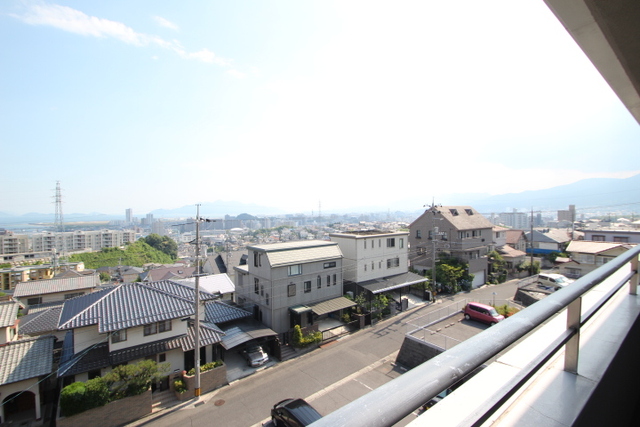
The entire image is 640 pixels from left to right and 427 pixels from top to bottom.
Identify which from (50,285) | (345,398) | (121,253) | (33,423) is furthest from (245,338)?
(121,253)

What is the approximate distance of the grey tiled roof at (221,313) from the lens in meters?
13.6

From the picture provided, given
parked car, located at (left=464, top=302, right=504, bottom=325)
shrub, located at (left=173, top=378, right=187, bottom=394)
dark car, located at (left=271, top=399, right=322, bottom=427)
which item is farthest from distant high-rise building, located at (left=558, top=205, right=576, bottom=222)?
shrub, located at (left=173, top=378, right=187, bottom=394)

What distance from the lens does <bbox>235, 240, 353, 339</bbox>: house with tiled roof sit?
1416cm

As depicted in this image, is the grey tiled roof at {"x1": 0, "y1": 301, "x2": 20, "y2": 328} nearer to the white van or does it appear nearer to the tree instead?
the white van

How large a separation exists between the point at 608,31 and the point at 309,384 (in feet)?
37.7

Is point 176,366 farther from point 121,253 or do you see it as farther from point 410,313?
point 121,253

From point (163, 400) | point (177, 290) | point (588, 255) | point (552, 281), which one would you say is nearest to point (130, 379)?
point (163, 400)

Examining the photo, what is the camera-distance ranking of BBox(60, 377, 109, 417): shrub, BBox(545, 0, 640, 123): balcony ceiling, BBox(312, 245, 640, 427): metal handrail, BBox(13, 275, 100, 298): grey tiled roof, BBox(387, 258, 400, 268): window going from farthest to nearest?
BBox(387, 258, 400, 268): window
BBox(13, 275, 100, 298): grey tiled roof
BBox(60, 377, 109, 417): shrub
BBox(545, 0, 640, 123): balcony ceiling
BBox(312, 245, 640, 427): metal handrail

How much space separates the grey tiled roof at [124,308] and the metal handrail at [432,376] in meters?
11.7

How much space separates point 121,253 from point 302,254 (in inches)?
1888

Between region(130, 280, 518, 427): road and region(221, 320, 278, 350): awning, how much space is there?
1.44 meters

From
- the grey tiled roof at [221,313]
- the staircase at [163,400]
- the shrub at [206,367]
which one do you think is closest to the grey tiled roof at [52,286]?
the grey tiled roof at [221,313]

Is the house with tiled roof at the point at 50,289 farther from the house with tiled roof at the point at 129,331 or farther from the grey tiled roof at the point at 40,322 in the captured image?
the house with tiled roof at the point at 129,331

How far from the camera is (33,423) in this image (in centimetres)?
897
